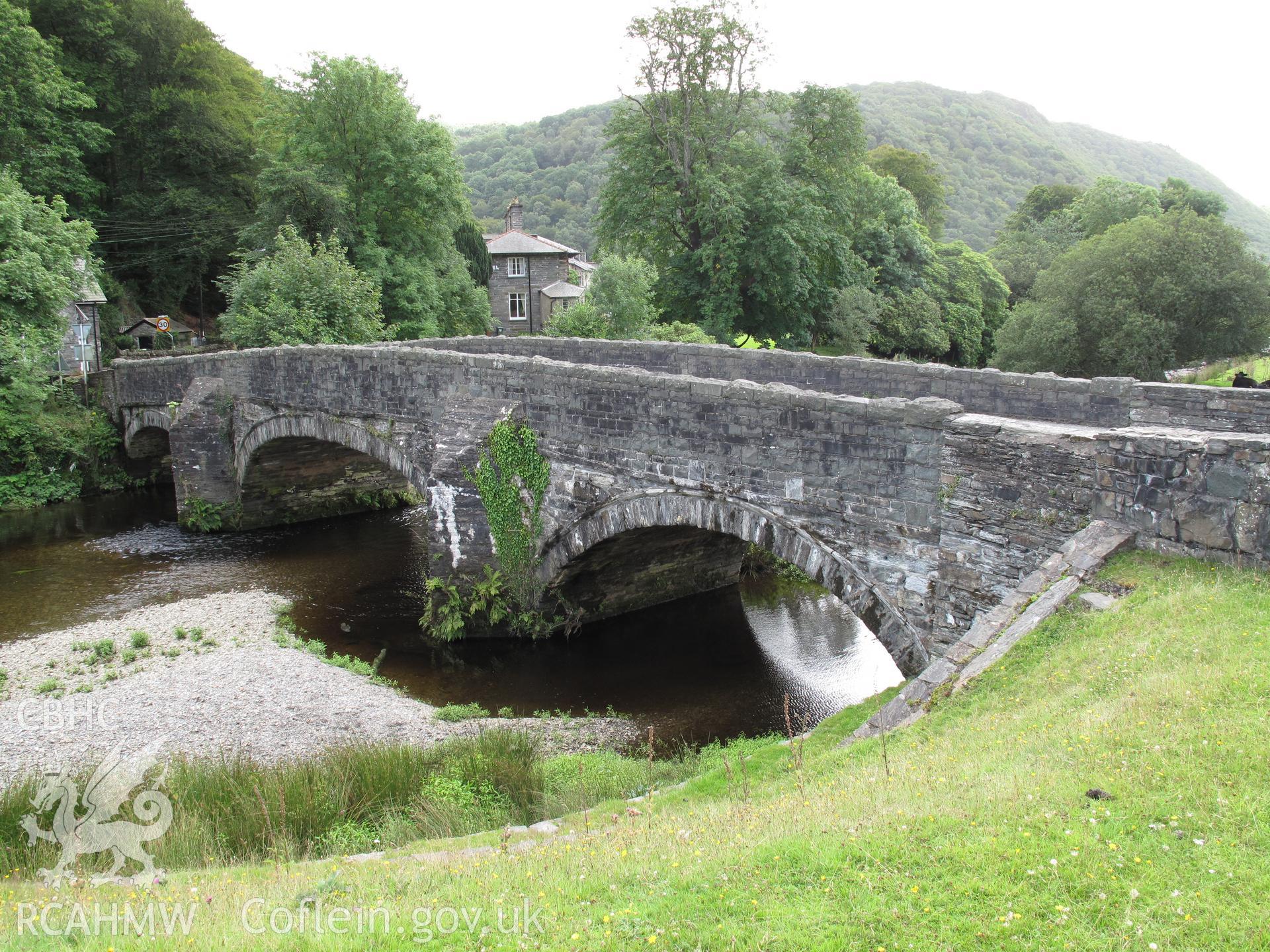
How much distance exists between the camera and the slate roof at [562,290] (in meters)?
48.2

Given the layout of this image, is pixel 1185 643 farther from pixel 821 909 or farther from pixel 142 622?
pixel 142 622

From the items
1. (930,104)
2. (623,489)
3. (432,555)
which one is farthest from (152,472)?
(930,104)

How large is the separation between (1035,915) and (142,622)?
1496 cm

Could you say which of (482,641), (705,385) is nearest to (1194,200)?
(705,385)

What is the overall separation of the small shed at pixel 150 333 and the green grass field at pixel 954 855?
32668 mm

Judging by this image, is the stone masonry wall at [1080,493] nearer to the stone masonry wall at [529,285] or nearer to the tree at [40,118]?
the tree at [40,118]

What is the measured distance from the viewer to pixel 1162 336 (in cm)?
2533

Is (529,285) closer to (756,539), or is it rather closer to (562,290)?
(562,290)

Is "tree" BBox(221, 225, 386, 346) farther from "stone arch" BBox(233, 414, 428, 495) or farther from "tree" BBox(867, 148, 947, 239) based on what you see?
"tree" BBox(867, 148, 947, 239)

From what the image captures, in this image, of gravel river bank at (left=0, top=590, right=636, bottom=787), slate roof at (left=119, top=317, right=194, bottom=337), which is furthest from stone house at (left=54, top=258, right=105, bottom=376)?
gravel river bank at (left=0, top=590, right=636, bottom=787)

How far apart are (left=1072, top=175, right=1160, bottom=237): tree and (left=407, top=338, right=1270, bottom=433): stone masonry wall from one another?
30.8 m

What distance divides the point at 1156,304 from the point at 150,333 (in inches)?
1411

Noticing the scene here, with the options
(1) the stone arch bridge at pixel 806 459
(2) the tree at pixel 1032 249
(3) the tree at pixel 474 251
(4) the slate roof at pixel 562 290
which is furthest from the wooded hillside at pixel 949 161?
(1) the stone arch bridge at pixel 806 459

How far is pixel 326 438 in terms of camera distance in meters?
18.8
